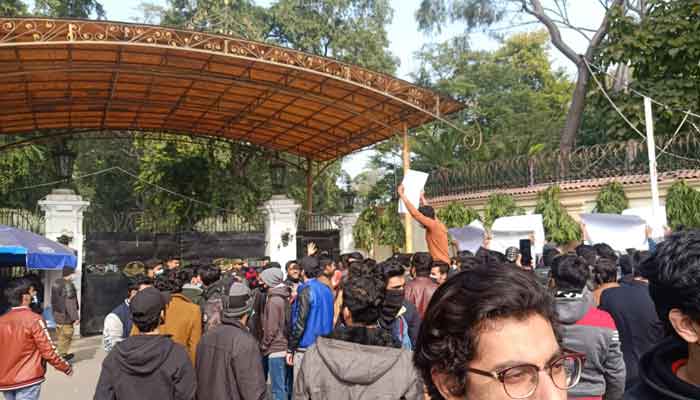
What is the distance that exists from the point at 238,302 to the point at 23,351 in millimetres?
2070

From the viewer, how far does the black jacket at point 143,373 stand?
12.9 ft

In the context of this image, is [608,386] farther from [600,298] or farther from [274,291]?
[274,291]

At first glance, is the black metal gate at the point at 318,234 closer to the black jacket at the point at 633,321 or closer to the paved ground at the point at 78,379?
the paved ground at the point at 78,379

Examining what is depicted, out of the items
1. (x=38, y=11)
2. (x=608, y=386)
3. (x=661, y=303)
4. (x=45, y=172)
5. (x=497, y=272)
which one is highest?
(x=38, y=11)

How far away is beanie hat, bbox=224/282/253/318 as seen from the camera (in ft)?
15.4

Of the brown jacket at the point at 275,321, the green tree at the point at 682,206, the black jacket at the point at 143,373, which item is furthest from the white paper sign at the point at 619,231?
the black jacket at the point at 143,373

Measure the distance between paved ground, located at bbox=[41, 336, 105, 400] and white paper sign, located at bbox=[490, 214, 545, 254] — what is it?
7259 millimetres

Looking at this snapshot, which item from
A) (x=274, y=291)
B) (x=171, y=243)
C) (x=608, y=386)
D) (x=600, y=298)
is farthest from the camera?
(x=171, y=243)

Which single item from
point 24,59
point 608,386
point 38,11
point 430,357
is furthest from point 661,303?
point 38,11

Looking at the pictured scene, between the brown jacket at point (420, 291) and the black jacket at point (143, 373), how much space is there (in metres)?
2.33

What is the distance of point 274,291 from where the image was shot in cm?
673

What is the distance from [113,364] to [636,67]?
17.6m

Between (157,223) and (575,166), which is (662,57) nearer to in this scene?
(575,166)

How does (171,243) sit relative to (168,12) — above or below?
below
